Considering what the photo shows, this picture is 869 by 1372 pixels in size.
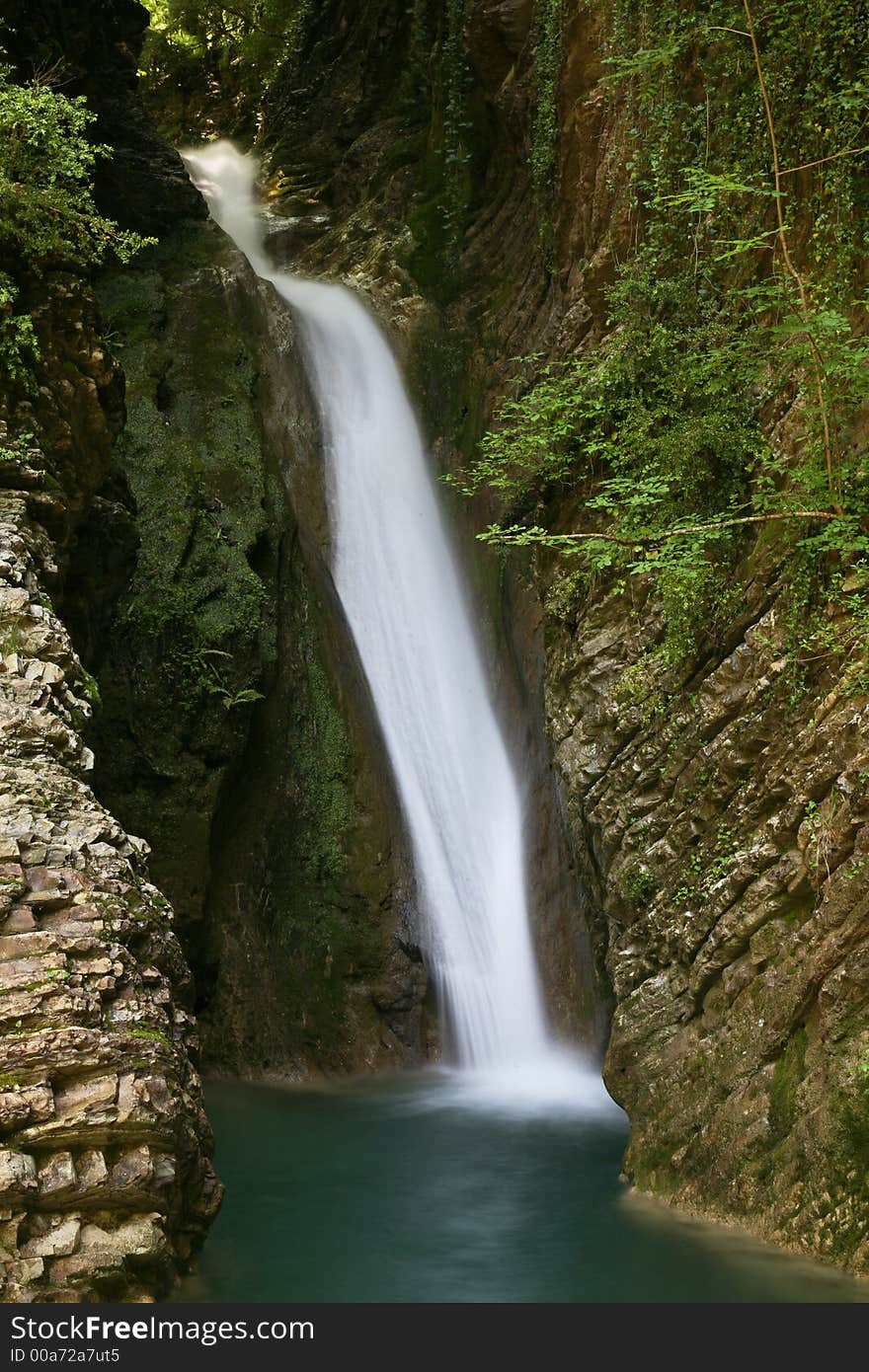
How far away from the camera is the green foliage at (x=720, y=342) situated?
7730 mm

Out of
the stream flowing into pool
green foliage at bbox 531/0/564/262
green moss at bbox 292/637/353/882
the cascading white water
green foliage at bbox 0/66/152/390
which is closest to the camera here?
the stream flowing into pool

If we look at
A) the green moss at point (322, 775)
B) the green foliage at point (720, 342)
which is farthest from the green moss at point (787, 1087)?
the green moss at point (322, 775)

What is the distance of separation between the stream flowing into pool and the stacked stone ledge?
91 cm

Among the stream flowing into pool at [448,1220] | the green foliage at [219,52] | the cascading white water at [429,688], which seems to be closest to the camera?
the stream flowing into pool at [448,1220]

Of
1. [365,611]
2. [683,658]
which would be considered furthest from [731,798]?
[365,611]

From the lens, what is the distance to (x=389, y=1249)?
7.71 meters

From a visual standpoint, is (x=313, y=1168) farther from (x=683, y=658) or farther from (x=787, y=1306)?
(x=683, y=658)

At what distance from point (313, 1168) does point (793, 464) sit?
6.54 metres

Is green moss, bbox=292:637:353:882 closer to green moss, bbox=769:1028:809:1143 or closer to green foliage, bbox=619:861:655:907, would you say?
green foliage, bbox=619:861:655:907

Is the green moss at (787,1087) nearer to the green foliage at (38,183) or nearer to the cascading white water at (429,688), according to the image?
the cascading white water at (429,688)

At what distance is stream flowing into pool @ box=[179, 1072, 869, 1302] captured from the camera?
22.5ft

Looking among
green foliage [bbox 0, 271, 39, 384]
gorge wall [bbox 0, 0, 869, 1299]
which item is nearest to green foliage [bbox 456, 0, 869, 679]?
gorge wall [bbox 0, 0, 869, 1299]

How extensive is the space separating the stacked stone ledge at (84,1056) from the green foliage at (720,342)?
3617 millimetres

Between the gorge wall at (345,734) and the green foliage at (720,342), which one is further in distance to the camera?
the green foliage at (720,342)
